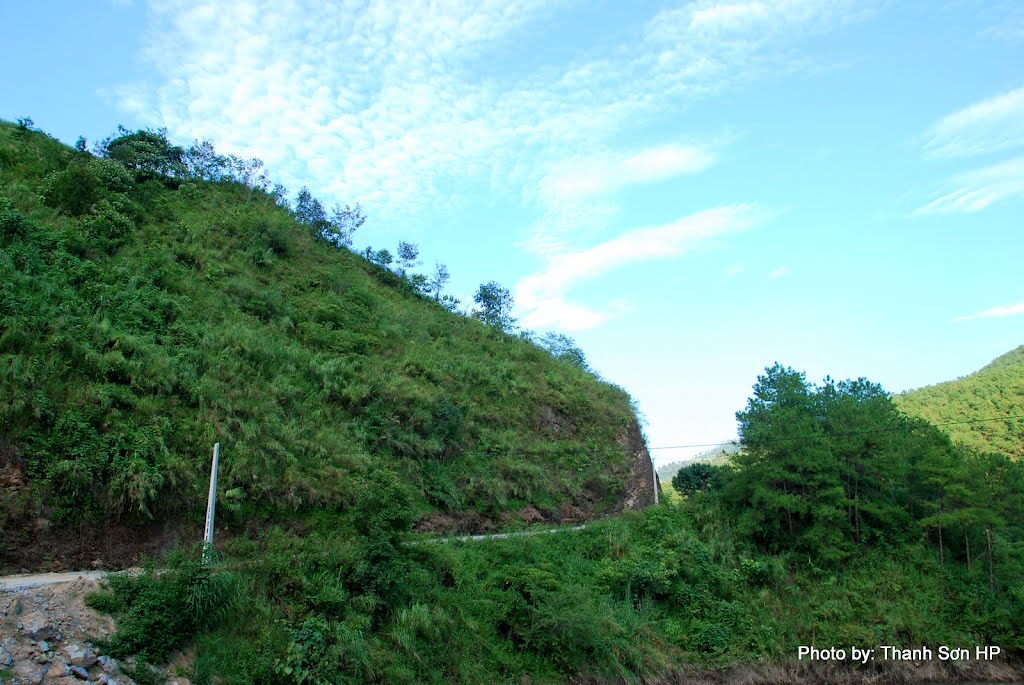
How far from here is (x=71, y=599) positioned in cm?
1060

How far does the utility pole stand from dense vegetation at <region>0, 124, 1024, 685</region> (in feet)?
1.23

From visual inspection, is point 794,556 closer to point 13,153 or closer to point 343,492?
point 343,492

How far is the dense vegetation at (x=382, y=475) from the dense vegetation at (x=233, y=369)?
0.32 feet

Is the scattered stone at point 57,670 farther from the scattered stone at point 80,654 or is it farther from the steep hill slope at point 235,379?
the steep hill slope at point 235,379

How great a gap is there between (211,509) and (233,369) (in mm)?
5695

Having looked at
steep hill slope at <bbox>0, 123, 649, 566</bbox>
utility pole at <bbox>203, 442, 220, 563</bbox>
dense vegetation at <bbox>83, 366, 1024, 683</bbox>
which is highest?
steep hill slope at <bbox>0, 123, 649, 566</bbox>

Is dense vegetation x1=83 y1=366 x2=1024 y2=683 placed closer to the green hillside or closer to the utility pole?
the utility pole

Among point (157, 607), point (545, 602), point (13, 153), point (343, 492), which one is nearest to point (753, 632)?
point (545, 602)

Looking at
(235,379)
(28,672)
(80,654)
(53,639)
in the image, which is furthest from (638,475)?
(28,672)

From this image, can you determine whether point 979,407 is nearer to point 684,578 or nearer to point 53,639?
point 684,578

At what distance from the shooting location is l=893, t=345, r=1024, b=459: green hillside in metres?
45.2

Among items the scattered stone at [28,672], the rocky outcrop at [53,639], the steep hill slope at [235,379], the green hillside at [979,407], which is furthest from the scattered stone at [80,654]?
the green hillside at [979,407]

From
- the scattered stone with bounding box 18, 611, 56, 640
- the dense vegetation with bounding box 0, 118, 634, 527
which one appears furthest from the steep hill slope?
the scattered stone with bounding box 18, 611, 56, 640

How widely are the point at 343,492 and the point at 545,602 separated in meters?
6.37
